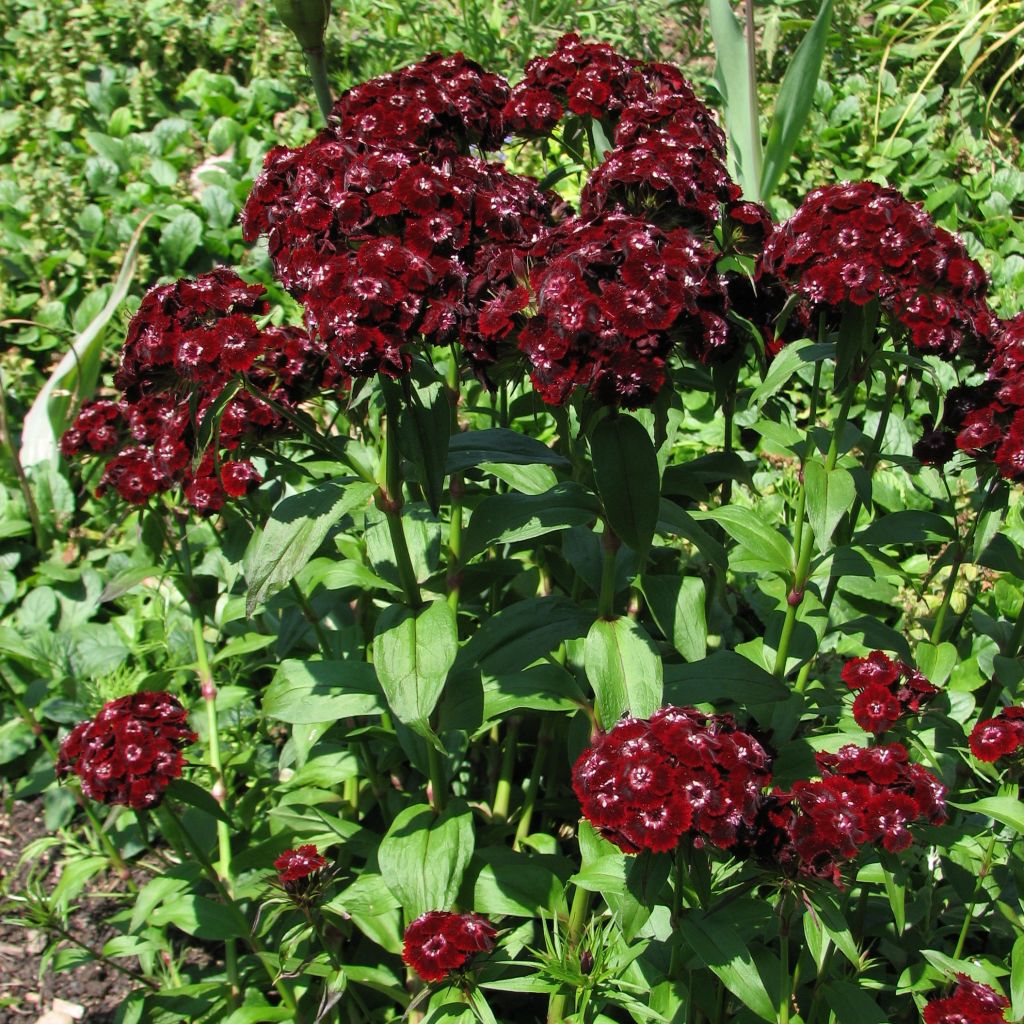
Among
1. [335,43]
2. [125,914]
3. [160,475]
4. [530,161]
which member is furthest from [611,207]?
[335,43]

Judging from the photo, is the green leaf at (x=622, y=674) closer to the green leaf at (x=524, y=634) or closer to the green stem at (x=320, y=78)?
the green leaf at (x=524, y=634)

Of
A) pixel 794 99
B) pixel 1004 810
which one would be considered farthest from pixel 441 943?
pixel 794 99

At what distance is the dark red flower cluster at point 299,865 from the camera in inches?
100

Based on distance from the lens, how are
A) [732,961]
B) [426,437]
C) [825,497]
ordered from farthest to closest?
1. [825,497]
2. [426,437]
3. [732,961]

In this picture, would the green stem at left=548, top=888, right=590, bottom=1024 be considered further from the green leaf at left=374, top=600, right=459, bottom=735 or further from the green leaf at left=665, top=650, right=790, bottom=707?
the green leaf at left=374, top=600, right=459, bottom=735

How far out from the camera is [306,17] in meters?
3.07

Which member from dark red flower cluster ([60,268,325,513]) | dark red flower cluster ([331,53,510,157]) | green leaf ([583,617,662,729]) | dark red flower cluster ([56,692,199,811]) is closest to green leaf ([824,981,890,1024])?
green leaf ([583,617,662,729])

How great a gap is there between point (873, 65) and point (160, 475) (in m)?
5.69

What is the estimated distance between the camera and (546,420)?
4.63 metres

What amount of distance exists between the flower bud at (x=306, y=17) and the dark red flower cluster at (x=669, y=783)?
6.92 feet

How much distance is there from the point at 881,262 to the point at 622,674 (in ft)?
3.43

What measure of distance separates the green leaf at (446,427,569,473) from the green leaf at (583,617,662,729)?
41 centimetres

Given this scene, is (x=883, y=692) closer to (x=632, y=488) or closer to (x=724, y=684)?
(x=724, y=684)

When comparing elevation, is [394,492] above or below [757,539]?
above
